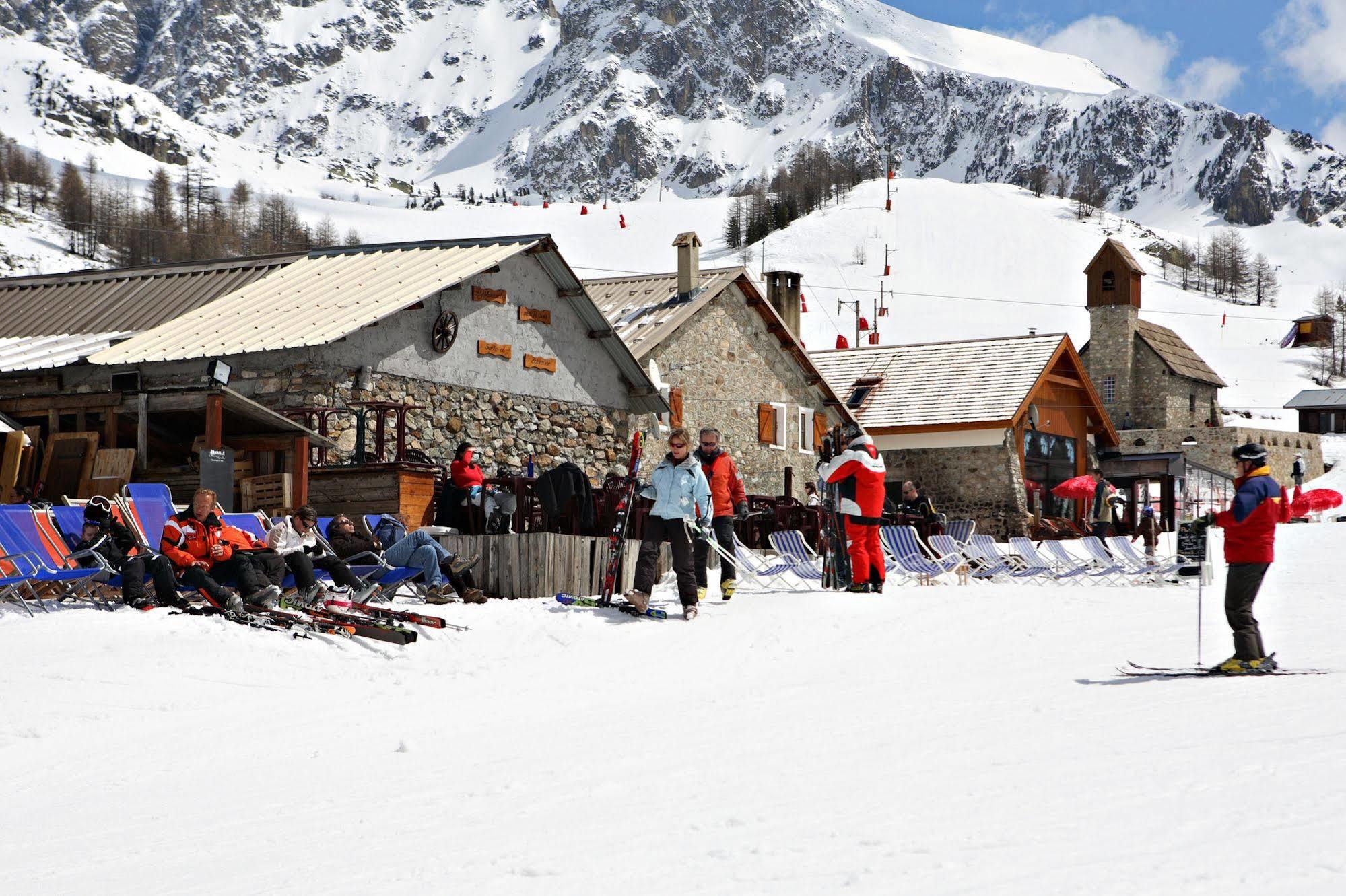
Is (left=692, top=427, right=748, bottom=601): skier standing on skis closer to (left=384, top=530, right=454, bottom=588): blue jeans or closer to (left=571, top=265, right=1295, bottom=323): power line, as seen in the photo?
(left=384, top=530, right=454, bottom=588): blue jeans

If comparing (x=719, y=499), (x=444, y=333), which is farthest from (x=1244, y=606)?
(x=444, y=333)

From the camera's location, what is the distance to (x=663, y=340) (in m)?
25.2

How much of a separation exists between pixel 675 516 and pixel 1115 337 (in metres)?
44.2

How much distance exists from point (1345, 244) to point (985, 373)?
131 m

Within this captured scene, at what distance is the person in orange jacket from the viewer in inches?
399

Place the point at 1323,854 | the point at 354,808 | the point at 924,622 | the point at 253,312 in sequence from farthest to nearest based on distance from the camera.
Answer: the point at 253,312 < the point at 924,622 < the point at 354,808 < the point at 1323,854

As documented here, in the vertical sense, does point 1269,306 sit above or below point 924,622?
above

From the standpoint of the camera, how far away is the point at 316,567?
1138 cm

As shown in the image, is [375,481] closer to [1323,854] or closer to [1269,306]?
[1323,854]

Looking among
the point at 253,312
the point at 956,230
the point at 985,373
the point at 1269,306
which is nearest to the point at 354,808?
the point at 253,312

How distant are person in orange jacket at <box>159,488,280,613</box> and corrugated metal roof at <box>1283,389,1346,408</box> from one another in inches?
2505

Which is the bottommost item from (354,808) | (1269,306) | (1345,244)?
(354,808)

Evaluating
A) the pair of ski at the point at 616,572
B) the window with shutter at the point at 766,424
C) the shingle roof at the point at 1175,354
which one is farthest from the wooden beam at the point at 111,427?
the shingle roof at the point at 1175,354

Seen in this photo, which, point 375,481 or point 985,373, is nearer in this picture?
point 375,481
